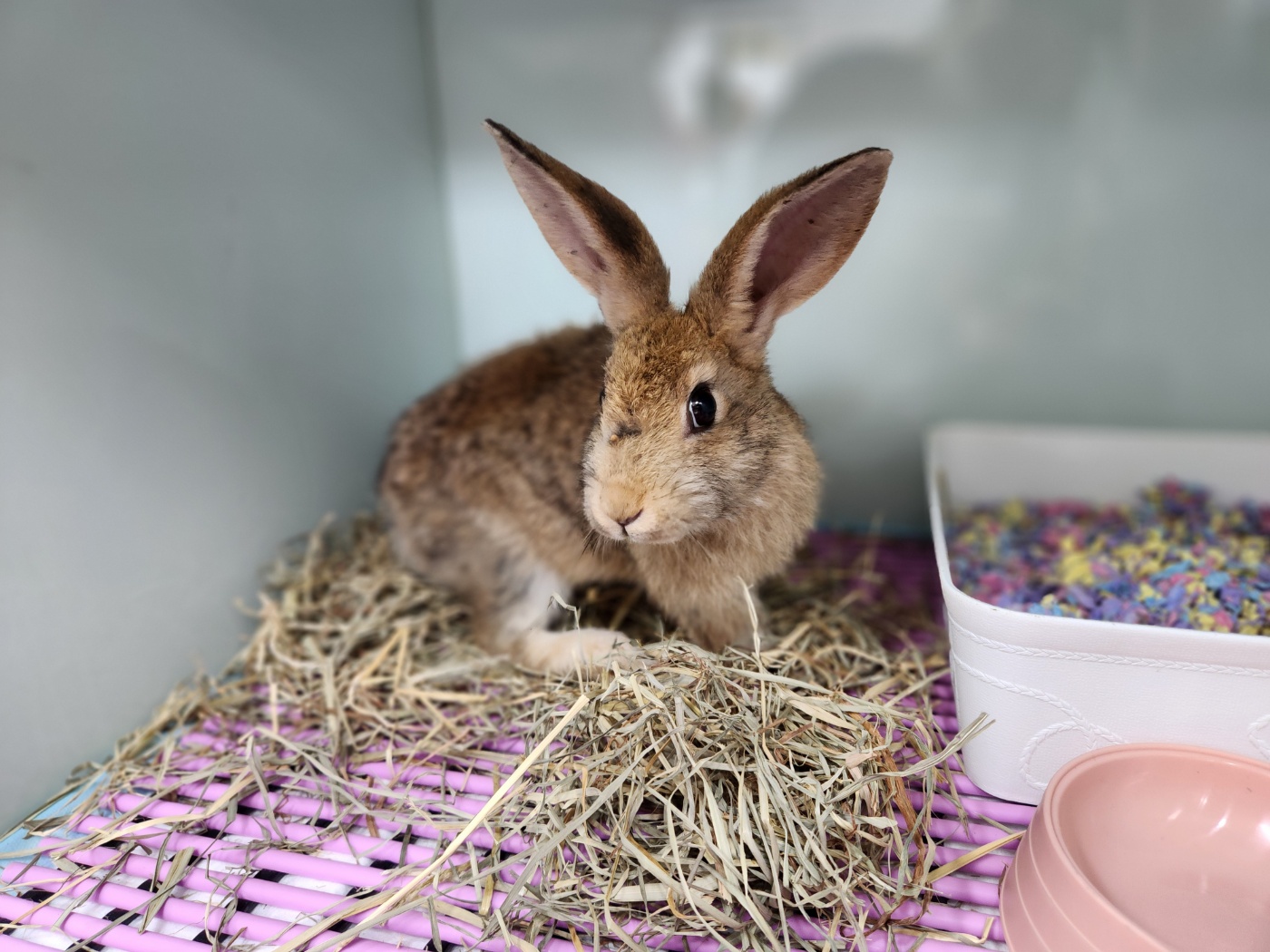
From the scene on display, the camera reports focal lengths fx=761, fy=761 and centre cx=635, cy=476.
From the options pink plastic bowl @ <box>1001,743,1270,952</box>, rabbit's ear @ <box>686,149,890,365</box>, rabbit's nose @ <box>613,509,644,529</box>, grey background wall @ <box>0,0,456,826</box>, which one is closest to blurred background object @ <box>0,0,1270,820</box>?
grey background wall @ <box>0,0,456,826</box>

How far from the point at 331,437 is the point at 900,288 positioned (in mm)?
1531

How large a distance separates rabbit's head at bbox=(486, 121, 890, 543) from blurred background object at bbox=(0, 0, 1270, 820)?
120 millimetres

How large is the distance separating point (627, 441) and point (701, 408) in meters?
0.13

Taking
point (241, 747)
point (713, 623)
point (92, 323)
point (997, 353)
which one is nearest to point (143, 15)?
point (92, 323)

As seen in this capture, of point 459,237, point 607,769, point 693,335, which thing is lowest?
point 607,769

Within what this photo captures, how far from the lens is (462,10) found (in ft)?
6.55

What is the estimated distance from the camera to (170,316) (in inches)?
57.2

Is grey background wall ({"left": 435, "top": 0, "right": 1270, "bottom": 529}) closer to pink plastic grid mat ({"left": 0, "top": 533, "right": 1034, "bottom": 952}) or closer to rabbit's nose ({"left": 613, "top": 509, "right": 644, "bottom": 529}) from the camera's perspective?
rabbit's nose ({"left": 613, "top": 509, "right": 644, "bottom": 529})

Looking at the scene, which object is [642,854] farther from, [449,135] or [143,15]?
[449,135]

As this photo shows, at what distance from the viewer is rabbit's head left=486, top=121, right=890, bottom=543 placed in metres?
1.09

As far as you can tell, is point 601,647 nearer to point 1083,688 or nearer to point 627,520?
point 627,520

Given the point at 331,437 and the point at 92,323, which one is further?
the point at 331,437

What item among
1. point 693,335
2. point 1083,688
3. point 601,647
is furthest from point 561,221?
point 1083,688

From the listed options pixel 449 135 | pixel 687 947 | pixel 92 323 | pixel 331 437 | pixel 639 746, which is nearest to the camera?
pixel 687 947
